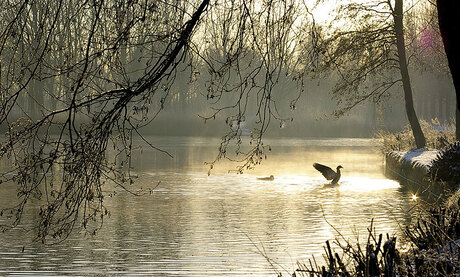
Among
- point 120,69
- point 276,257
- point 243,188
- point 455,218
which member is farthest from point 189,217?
point 120,69

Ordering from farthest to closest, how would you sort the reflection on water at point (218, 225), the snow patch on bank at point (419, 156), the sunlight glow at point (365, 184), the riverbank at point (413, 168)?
1. the snow patch on bank at point (419, 156)
2. the sunlight glow at point (365, 184)
3. the riverbank at point (413, 168)
4. the reflection on water at point (218, 225)

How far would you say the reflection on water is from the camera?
11.5 m

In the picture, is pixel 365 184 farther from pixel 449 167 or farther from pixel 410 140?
pixel 410 140

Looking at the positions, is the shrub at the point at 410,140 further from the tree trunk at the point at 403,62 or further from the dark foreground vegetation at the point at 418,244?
the tree trunk at the point at 403,62

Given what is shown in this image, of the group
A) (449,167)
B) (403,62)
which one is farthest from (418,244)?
(403,62)

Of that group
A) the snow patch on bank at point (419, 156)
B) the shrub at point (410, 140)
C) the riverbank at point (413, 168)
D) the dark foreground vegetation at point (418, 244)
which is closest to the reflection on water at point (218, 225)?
the dark foreground vegetation at point (418, 244)

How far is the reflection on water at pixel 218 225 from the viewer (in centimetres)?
1151

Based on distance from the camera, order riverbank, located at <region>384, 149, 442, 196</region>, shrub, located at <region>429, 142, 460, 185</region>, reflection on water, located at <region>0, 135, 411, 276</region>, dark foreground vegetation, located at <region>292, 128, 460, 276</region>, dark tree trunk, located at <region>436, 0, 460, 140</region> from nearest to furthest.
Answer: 1. dark foreground vegetation, located at <region>292, 128, 460, 276</region>
2. dark tree trunk, located at <region>436, 0, 460, 140</region>
3. reflection on water, located at <region>0, 135, 411, 276</region>
4. shrub, located at <region>429, 142, 460, 185</region>
5. riverbank, located at <region>384, 149, 442, 196</region>

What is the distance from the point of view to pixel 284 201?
20.2m

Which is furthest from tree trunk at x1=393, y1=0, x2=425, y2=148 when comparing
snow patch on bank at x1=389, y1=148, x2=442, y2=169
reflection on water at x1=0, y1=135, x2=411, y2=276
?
reflection on water at x1=0, y1=135, x2=411, y2=276

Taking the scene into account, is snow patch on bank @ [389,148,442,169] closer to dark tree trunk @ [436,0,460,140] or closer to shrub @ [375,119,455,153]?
shrub @ [375,119,455,153]

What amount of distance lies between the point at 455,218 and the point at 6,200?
14068 millimetres

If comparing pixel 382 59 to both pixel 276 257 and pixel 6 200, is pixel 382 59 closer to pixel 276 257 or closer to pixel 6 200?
pixel 6 200

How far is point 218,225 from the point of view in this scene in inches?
615
